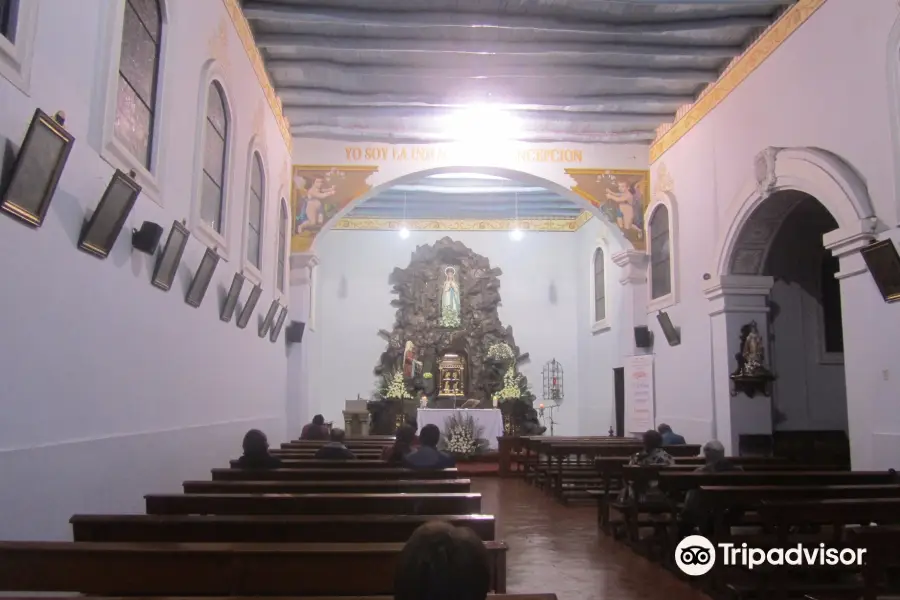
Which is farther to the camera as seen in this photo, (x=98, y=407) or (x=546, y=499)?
(x=546, y=499)

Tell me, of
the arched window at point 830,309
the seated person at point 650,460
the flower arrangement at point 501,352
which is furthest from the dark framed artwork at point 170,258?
the flower arrangement at point 501,352

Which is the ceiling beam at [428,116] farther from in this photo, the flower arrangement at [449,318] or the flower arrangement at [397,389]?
the flower arrangement at [397,389]

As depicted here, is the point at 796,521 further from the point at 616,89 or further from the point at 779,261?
the point at 616,89

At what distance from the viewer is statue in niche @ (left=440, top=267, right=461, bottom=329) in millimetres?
17406

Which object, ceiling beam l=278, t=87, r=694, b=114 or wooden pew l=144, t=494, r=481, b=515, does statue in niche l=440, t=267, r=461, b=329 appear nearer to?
ceiling beam l=278, t=87, r=694, b=114

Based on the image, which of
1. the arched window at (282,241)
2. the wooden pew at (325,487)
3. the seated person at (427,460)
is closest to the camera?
the wooden pew at (325,487)

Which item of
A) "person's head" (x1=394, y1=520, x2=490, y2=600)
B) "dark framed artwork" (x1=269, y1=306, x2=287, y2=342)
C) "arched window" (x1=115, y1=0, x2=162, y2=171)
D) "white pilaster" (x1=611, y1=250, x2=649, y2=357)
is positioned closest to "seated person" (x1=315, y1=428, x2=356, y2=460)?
"arched window" (x1=115, y1=0, x2=162, y2=171)

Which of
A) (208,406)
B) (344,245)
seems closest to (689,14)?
(208,406)

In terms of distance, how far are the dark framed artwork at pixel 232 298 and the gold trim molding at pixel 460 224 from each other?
997cm

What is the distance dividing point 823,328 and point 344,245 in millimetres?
11284

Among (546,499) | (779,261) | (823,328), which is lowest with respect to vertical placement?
(546,499)

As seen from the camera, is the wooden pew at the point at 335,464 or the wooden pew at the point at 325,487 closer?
the wooden pew at the point at 325,487

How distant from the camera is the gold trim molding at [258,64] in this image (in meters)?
8.05

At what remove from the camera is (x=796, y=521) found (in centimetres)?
410
